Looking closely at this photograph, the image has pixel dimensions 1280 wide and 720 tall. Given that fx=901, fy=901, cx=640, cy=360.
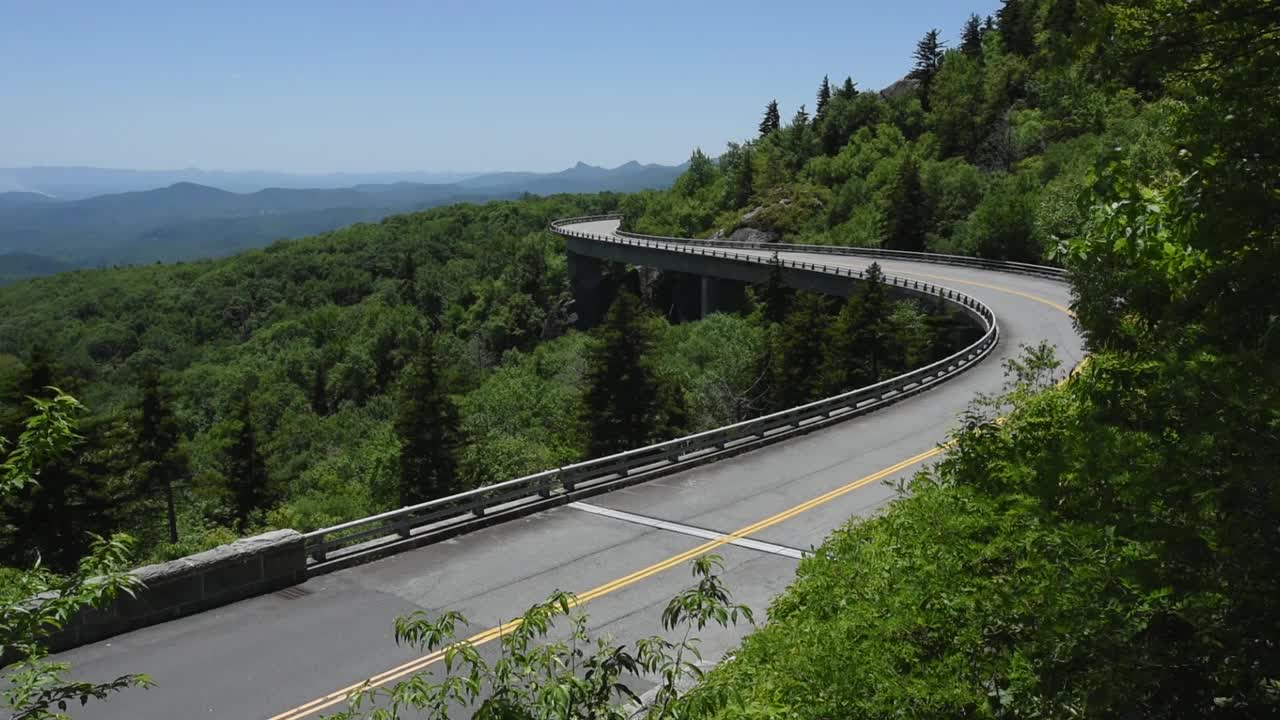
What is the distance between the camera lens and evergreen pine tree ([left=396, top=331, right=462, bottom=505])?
42.3 m

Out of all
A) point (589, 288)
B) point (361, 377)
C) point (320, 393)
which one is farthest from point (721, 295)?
point (320, 393)

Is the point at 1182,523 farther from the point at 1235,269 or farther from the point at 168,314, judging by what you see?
the point at 168,314

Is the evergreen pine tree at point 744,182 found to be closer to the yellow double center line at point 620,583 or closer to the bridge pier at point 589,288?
the bridge pier at point 589,288

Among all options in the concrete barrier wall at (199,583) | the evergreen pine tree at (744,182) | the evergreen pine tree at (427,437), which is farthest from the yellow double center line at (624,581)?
the evergreen pine tree at (744,182)

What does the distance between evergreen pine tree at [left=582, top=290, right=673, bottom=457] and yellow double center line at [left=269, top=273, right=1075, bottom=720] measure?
24.2 meters

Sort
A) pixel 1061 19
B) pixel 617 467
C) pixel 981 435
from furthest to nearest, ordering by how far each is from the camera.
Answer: pixel 617 467 < pixel 981 435 < pixel 1061 19

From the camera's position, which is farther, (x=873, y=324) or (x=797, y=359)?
(x=797, y=359)

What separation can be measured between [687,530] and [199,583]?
823 centimetres

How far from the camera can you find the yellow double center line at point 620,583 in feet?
33.4

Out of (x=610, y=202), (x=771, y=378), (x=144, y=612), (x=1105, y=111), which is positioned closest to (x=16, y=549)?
(x=144, y=612)

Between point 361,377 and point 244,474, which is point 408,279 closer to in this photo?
point 361,377

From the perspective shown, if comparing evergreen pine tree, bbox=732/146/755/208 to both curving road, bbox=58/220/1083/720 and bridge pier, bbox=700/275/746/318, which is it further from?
curving road, bbox=58/220/1083/720

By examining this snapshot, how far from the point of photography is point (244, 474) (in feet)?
149

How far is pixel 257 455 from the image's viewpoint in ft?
151
